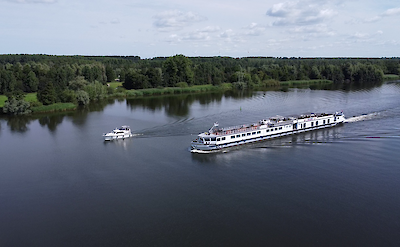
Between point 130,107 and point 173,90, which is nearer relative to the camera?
point 130,107

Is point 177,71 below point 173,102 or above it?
above

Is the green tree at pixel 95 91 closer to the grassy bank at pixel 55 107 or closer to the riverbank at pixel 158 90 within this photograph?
the riverbank at pixel 158 90

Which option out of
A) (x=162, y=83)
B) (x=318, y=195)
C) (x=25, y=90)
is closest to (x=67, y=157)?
(x=318, y=195)

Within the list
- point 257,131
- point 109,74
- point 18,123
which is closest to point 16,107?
point 18,123

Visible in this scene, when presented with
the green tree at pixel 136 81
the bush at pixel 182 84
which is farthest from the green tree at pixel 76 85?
the bush at pixel 182 84

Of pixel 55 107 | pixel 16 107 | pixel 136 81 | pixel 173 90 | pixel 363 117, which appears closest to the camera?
pixel 363 117

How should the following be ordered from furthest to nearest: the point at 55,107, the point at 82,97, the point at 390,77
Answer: the point at 390,77 → the point at 82,97 → the point at 55,107

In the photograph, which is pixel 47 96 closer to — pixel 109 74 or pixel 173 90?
pixel 173 90
